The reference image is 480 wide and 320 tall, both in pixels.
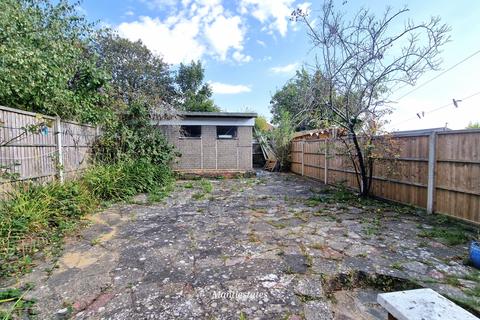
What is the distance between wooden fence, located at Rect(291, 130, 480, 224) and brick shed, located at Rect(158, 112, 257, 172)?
5.77 m

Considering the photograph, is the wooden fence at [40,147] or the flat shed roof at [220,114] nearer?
the wooden fence at [40,147]

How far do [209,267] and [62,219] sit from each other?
2763 mm

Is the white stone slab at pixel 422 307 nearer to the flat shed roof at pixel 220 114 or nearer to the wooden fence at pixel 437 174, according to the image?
the wooden fence at pixel 437 174

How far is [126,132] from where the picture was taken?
761cm

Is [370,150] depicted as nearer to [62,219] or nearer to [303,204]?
[303,204]

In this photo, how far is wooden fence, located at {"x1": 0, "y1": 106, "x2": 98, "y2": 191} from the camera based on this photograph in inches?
145

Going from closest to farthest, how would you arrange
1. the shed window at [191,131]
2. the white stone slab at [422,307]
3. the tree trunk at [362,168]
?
the white stone slab at [422,307] → the tree trunk at [362,168] → the shed window at [191,131]

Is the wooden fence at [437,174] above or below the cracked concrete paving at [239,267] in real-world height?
above

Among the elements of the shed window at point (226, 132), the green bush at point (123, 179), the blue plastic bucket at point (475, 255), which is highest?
the shed window at point (226, 132)

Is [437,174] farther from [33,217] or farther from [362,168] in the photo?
[33,217]

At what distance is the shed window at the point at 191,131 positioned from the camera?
10.5 meters

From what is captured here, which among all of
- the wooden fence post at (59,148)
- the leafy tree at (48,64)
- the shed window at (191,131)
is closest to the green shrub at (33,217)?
the wooden fence post at (59,148)

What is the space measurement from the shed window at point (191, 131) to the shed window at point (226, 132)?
2.66 ft

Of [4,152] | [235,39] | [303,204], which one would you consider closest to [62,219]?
[4,152]
